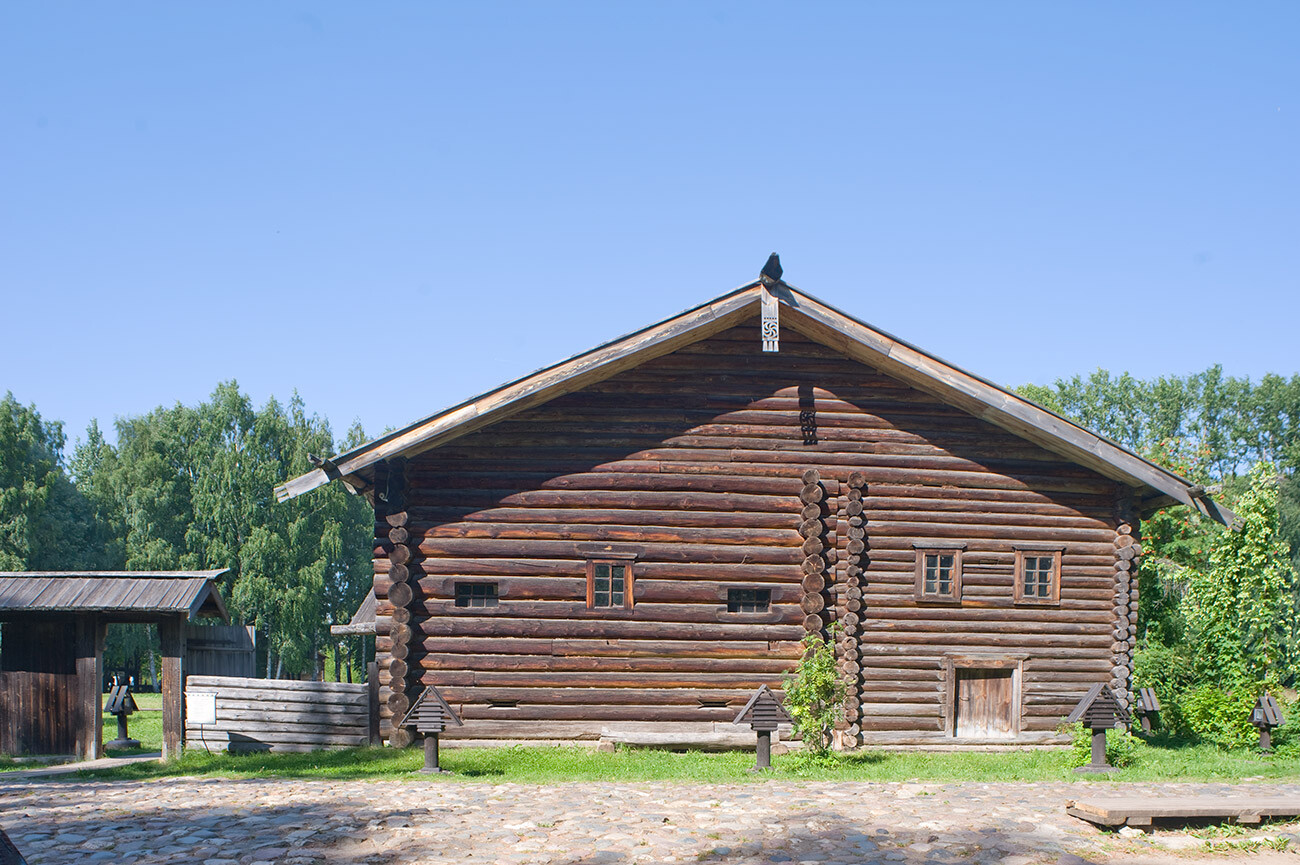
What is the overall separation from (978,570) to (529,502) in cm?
809

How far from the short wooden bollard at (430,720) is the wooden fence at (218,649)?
18.3 feet

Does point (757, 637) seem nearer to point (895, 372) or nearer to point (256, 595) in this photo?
point (895, 372)

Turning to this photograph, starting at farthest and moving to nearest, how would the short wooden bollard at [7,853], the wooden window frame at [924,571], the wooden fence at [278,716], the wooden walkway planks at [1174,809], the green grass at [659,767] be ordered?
1. the wooden window frame at [924,571]
2. the wooden fence at [278,716]
3. the green grass at [659,767]
4. the wooden walkway planks at [1174,809]
5. the short wooden bollard at [7,853]

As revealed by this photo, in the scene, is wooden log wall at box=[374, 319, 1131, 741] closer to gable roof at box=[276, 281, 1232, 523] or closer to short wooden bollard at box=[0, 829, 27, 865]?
gable roof at box=[276, 281, 1232, 523]

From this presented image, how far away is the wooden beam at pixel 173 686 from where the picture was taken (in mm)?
16266

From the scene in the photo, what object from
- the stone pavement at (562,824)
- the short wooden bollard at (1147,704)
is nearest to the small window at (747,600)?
the stone pavement at (562,824)

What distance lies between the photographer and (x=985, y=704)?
18.1 meters

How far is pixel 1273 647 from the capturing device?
756 inches

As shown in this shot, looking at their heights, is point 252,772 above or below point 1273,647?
below

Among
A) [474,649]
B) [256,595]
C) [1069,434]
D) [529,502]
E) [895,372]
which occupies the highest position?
[895,372]

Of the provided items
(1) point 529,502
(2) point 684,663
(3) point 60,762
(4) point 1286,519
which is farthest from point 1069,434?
(4) point 1286,519

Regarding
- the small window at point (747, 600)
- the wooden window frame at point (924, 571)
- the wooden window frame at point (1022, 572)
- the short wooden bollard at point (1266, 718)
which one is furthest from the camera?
the wooden window frame at point (1022, 572)

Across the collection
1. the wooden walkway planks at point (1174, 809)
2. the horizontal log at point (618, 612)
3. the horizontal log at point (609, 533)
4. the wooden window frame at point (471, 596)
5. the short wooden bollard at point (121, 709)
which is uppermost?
the horizontal log at point (609, 533)

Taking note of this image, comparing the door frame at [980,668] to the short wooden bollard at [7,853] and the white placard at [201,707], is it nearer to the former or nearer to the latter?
the white placard at [201,707]
